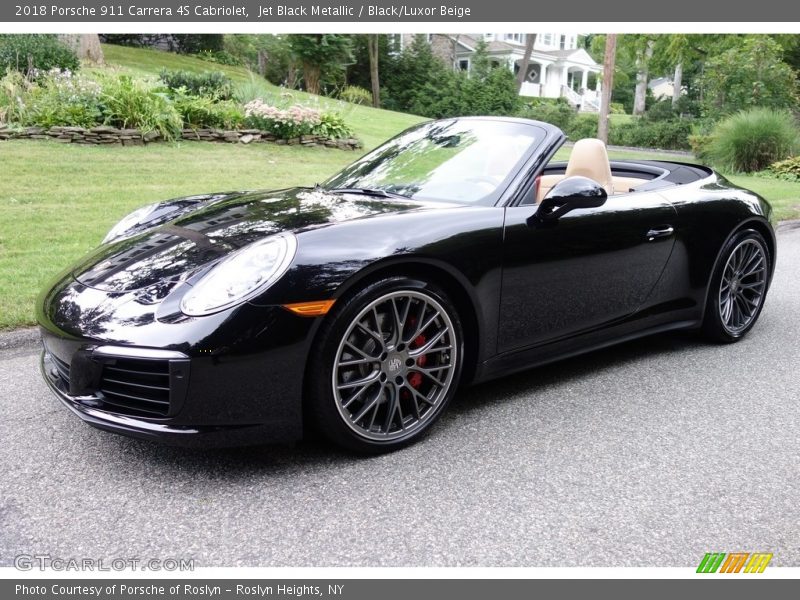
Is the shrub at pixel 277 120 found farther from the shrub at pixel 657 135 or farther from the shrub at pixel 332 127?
the shrub at pixel 657 135

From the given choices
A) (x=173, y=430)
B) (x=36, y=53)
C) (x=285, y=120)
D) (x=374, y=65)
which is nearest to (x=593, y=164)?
(x=173, y=430)

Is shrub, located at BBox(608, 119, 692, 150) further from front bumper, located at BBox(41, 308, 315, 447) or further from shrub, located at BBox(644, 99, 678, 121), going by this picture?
front bumper, located at BBox(41, 308, 315, 447)

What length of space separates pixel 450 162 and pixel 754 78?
21.7 meters

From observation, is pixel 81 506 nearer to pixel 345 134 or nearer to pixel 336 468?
pixel 336 468

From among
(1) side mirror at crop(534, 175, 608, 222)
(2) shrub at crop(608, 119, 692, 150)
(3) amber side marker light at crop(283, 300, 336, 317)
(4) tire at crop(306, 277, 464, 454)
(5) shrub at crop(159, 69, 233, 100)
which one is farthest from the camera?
(2) shrub at crop(608, 119, 692, 150)

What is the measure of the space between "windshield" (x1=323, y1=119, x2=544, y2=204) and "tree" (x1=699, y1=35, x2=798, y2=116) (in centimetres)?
2034

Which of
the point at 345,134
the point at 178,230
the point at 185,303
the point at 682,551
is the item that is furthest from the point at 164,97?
the point at 682,551

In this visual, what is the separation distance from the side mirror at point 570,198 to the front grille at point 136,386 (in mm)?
1809

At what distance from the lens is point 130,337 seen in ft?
8.50

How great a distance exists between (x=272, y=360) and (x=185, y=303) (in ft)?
1.22

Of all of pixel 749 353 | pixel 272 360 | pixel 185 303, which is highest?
pixel 185 303

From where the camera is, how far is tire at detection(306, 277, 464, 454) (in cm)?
278

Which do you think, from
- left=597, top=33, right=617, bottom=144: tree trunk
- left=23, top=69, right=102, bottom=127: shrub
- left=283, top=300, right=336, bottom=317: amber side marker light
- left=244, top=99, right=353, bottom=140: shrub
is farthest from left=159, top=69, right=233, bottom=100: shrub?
left=283, top=300, right=336, bottom=317: amber side marker light
